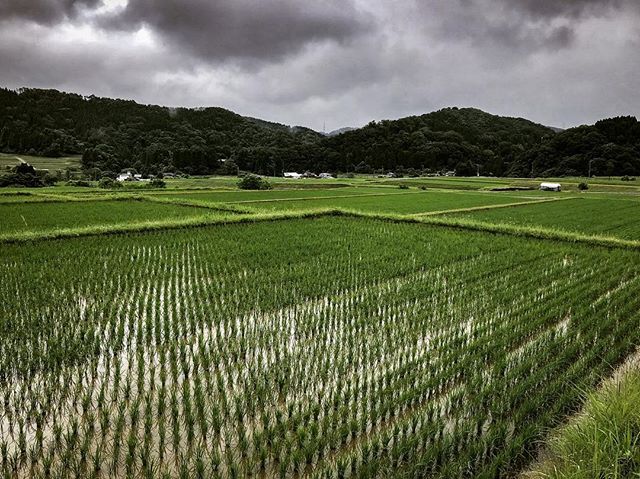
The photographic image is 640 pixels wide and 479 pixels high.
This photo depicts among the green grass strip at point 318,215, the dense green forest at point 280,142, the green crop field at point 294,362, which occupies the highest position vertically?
the dense green forest at point 280,142

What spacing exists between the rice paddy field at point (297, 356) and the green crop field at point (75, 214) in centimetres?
319

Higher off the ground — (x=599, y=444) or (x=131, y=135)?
(x=131, y=135)

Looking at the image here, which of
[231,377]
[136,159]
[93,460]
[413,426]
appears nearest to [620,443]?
[413,426]

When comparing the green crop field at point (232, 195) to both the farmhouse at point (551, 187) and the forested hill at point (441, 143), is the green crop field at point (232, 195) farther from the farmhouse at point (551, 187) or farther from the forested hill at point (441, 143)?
the forested hill at point (441, 143)

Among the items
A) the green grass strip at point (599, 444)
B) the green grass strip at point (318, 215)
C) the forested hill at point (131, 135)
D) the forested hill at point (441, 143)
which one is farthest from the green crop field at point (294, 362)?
the forested hill at point (441, 143)

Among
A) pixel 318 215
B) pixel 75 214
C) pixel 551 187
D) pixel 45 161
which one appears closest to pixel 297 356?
pixel 318 215

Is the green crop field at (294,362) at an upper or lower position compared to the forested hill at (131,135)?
A: lower

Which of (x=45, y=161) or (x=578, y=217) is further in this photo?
(x=45, y=161)

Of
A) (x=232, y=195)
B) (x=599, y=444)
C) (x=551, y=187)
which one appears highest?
(x=551, y=187)

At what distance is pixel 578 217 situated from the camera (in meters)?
19.2

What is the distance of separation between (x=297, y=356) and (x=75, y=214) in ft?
51.3

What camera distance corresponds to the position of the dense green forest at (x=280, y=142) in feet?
207

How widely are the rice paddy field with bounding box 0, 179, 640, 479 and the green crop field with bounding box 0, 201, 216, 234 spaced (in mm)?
3191

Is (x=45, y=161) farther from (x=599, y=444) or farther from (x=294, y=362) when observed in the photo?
(x=599, y=444)
